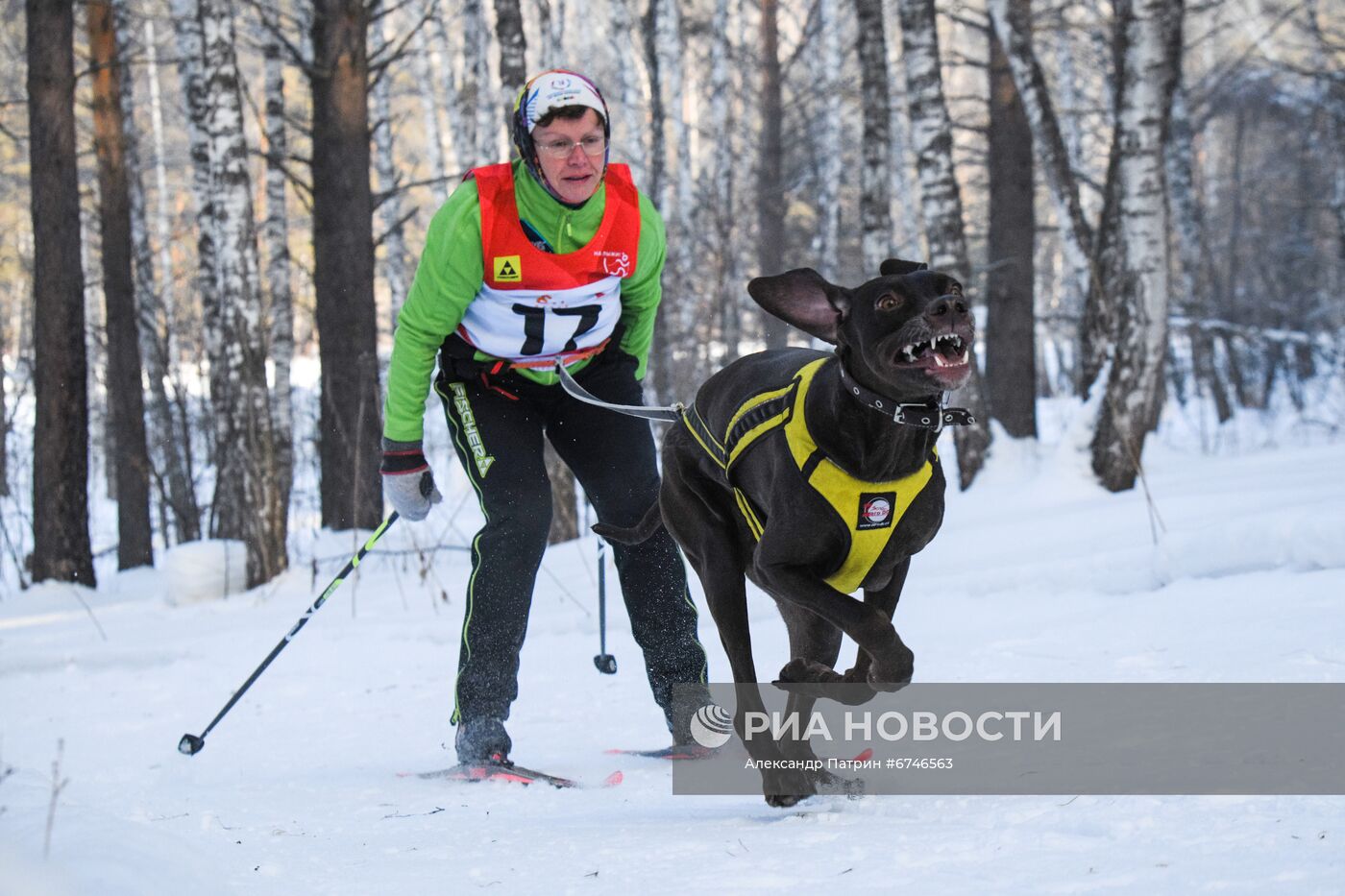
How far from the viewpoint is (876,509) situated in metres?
2.84

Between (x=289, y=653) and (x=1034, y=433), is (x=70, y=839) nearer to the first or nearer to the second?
(x=289, y=653)

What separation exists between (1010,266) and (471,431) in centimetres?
822

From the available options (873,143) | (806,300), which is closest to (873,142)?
(873,143)

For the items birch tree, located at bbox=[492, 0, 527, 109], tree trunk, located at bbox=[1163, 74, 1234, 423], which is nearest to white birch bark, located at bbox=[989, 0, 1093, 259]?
birch tree, located at bbox=[492, 0, 527, 109]

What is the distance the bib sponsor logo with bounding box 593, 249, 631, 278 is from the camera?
3578 mm

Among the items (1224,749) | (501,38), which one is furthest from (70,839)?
(501,38)

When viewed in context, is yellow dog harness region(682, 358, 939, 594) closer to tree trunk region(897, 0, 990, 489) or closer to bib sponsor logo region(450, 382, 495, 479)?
bib sponsor logo region(450, 382, 495, 479)

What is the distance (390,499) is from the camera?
12.8ft

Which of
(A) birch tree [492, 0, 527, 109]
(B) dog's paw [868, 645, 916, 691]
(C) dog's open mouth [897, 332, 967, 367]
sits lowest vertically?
(B) dog's paw [868, 645, 916, 691]

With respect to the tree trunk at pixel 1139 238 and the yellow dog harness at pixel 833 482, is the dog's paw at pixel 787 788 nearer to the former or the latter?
the yellow dog harness at pixel 833 482

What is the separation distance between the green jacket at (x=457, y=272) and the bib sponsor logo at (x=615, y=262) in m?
0.06

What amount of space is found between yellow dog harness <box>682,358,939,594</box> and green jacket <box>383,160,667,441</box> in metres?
0.76

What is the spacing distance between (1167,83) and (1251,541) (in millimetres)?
3252

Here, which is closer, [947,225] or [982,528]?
[982,528]
